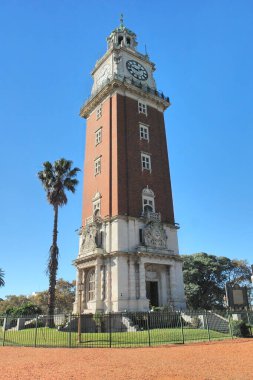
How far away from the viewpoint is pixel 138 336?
21.2m

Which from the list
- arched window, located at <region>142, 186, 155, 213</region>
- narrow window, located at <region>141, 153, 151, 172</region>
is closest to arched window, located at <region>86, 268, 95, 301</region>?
arched window, located at <region>142, 186, 155, 213</region>

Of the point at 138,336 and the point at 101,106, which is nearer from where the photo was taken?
the point at 138,336

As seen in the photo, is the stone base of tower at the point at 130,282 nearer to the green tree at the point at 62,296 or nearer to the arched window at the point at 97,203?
the arched window at the point at 97,203

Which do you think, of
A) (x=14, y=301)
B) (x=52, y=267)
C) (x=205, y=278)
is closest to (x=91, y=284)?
(x=52, y=267)

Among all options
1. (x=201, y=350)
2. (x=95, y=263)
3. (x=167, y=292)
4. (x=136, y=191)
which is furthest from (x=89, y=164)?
(x=201, y=350)

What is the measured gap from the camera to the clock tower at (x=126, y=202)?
101 feet

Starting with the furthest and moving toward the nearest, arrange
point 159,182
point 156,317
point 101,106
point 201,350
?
point 101,106 → point 159,182 → point 156,317 → point 201,350

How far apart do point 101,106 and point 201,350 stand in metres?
31.6

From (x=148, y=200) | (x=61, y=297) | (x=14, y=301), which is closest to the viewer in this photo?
(x=148, y=200)

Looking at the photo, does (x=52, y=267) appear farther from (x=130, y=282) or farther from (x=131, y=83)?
(x=131, y=83)

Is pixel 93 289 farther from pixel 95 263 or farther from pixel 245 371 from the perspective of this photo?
pixel 245 371

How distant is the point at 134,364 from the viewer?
1252 cm

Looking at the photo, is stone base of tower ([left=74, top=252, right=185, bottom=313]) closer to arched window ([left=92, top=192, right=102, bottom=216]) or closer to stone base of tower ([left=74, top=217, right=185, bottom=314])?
stone base of tower ([left=74, top=217, right=185, bottom=314])

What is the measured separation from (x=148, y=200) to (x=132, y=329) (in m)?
14.3
